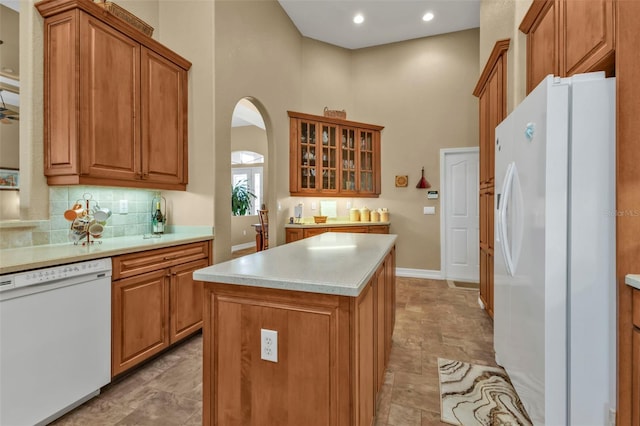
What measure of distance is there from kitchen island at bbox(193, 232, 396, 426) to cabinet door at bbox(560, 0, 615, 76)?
5.27 ft

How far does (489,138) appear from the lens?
307 centimetres

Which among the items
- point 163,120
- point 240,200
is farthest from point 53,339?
point 240,200

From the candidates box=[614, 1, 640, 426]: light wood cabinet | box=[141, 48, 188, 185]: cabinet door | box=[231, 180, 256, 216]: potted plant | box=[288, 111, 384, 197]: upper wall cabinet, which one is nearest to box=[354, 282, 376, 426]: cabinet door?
box=[614, 1, 640, 426]: light wood cabinet

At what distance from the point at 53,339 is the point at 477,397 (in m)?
2.55

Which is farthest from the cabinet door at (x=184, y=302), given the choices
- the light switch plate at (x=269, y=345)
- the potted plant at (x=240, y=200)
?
the potted plant at (x=240, y=200)

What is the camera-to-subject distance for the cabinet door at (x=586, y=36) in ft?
4.83

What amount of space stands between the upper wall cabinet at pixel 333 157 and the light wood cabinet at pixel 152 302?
2244mm

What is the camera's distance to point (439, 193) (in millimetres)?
4855

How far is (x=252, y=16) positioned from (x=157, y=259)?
3.04 metres

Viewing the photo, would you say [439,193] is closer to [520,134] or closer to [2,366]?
[520,134]

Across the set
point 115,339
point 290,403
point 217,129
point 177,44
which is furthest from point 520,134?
point 177,44

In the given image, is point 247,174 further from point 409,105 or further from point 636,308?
point 636,308

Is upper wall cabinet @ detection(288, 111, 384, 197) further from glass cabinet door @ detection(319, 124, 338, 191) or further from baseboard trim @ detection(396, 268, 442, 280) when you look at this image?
baseboard trim @ detection(396, 268, 442, 280)

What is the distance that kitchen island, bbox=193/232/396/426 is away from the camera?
1102 millimetres
